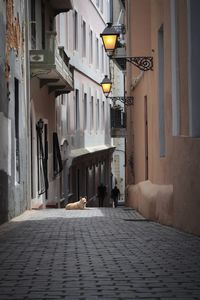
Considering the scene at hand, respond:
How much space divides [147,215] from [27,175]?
12.8 feet

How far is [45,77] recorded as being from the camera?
21984 millimetres

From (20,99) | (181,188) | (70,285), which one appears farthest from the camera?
(20,99)

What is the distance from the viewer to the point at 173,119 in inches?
511

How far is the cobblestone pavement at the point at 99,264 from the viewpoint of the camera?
614cm

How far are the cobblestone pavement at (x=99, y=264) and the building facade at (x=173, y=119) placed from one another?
67 centimetres

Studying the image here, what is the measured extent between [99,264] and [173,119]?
222 inches

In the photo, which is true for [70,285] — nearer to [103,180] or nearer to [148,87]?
[148,87]

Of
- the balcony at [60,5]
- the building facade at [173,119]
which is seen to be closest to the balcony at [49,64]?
the balcony at [60,5]

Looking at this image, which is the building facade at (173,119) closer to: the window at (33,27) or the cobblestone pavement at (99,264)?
the cobblestone pavement at (99,264)

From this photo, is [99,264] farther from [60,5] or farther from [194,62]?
[60,5]

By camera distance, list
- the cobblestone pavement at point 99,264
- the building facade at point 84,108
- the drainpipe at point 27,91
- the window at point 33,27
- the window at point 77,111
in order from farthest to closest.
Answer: the window at point 77,111 < the building facade at point 84,108 < the window at point 33,27 < the drainpipe at point 27,91 < the cobblestone pavement at point 99,264

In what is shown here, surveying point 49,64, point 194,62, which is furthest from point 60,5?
point 194,62

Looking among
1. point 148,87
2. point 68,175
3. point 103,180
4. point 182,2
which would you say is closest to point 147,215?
point 148,87

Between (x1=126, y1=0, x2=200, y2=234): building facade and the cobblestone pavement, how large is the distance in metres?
0.67
